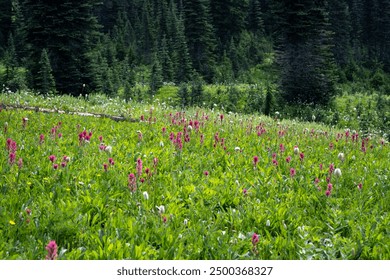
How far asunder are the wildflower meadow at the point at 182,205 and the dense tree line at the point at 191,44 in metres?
12.2

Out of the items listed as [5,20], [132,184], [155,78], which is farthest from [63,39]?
[5,20]

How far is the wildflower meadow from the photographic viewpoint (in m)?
3.38

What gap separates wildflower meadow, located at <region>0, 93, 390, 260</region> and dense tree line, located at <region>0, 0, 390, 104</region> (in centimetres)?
1221

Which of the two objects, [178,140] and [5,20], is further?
[5,20]

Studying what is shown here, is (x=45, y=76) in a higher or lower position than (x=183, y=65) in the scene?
higher

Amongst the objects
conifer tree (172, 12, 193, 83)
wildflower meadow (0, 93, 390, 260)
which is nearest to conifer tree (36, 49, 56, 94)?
wildflower meadow (0, 93, 390, 260)

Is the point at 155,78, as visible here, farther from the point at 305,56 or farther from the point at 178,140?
the point at 178,140

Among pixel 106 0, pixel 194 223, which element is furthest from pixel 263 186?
pixel 106 0

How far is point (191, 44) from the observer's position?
126 ft

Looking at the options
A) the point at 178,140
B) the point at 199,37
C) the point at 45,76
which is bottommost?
the point at 199,37

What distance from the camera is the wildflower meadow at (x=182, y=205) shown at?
338 cm

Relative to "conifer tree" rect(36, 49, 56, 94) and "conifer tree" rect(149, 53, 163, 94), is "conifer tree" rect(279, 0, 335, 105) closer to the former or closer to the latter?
"conifer tree" rect(149, 53, 163, 94)

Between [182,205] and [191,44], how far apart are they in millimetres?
35440

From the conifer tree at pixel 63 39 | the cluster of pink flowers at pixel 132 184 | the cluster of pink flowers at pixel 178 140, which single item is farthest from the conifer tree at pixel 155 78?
the cluster of pink flowers at pixel 132 184
